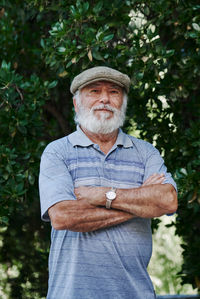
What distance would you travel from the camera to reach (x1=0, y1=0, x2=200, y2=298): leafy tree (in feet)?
12.1

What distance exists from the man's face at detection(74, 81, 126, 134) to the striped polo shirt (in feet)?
0.39

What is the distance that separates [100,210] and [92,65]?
1588 mm

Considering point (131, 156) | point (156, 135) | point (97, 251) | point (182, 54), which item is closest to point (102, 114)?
point (131, 156)

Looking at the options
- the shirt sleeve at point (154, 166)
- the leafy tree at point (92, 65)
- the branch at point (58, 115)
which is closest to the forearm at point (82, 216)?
the shirt sleeve at point (154, 166)

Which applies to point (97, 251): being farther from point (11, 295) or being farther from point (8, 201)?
point (11, 295)

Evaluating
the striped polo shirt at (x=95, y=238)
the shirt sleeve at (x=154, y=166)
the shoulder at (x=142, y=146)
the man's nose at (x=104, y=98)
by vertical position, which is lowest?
the striped polo shirt at (x=95, y=238)

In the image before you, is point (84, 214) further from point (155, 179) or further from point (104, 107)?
point (104, 107)

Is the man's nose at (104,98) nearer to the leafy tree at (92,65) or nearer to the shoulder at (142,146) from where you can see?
the shoulder at (142,146)

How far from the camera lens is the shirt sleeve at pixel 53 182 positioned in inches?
104

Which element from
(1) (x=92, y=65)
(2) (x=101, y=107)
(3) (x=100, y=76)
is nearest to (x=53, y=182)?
(2) (x=101, y=107)

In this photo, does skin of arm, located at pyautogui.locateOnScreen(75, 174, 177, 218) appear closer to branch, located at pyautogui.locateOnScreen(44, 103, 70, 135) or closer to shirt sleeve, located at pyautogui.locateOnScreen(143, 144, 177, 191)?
shirt sleeve, located at pyautogui.locateOnScreen(143, 144, 177, 191)

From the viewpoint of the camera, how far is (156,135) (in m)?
4.38

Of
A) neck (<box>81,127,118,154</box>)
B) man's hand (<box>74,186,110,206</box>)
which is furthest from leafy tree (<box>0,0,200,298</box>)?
man's hand (<box>74,186,110,206</box>)

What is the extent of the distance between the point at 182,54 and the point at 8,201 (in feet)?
7.11
